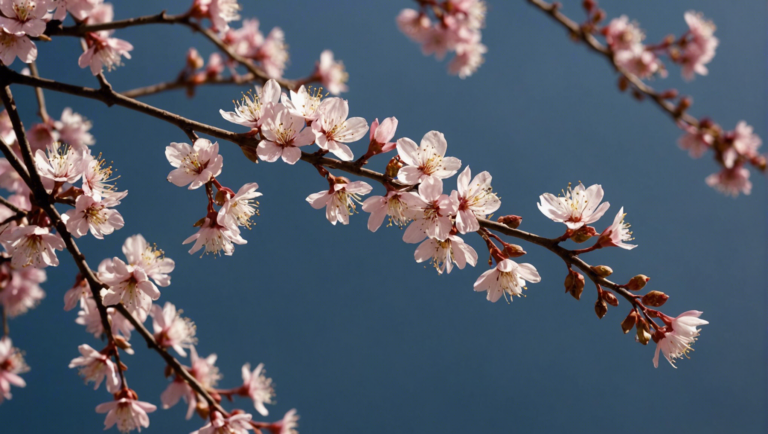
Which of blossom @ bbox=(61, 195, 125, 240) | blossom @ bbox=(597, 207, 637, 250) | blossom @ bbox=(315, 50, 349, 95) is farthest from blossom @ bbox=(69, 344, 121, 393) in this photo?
blossom @ bbox=(315, 50, 349, 95)

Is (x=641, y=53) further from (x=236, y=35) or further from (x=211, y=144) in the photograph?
A: (x=211, y=144)

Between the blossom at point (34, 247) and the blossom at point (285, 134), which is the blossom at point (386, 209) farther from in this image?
the blossom at point (34, 247)

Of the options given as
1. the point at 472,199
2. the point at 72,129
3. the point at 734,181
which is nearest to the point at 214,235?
→ the point at 472,199

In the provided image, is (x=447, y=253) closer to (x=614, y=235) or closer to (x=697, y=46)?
(x=614, y=235)

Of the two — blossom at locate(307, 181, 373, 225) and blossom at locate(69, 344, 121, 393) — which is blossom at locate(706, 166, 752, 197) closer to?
blossom at locate(307, 181, 373, 225)

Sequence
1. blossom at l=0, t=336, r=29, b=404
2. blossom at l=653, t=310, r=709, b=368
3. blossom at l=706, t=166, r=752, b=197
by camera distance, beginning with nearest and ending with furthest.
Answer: blossom at l=653, t=310, r=709, b=368
blossom at l=0, t=336, r=29, b=404
blossom at l=706, t=166, r=752, b=197

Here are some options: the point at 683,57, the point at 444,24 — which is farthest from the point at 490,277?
the point at 683,57
